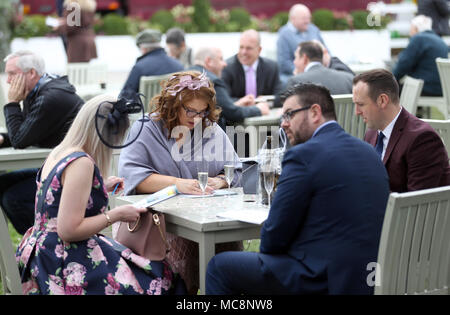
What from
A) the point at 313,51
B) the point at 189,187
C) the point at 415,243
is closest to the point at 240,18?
the point at 313,51

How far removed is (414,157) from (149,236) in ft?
4.40

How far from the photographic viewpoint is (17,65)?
534 cm

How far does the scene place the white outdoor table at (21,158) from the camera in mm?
5180

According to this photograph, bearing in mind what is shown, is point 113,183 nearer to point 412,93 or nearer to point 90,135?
point 90,135

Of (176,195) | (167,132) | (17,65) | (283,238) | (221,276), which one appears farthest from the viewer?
(17,65)

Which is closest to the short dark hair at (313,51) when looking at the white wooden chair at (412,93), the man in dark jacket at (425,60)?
the white wooden chair at (412,93)

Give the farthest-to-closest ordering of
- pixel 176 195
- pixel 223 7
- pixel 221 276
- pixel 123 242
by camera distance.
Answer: pixel 223 7
pixel 176 195
pixel 123 242
pixel 221 276

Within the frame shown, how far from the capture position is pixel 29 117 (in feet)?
17.5

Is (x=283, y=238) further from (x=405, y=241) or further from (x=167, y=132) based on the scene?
(x=167, y=132)

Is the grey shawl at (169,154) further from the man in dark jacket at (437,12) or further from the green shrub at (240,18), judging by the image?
the green shrub at (240,18)

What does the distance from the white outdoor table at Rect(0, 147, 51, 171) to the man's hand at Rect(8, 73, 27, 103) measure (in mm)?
392

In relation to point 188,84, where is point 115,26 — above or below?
below

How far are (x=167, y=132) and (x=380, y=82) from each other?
1.16 metres
